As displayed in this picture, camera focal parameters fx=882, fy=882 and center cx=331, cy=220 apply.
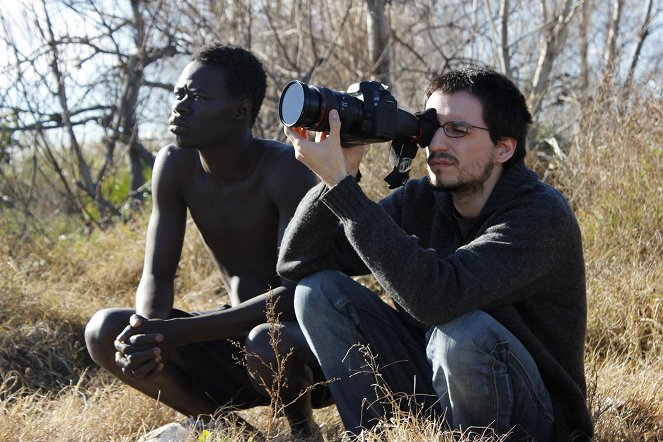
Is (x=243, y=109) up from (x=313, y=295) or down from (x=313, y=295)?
up

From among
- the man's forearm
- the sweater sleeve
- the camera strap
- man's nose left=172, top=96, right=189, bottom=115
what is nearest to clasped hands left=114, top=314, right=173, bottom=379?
the man's forearm

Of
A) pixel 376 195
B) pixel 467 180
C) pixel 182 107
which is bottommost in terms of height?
pixel 376 195

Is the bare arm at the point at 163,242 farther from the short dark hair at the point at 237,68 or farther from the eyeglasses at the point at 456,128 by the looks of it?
the eyeglasses at the point at 456,128

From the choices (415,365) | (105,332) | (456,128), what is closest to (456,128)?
(456,128)

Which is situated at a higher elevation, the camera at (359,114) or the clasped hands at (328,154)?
the camera at (359,114)

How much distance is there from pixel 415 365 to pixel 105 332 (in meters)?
0.99

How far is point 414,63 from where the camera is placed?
820 centimetres

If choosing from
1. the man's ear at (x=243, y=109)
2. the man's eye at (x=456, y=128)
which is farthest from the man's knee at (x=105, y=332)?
the man's eye at (x=456, y=128)

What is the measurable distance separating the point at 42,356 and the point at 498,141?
255 cm

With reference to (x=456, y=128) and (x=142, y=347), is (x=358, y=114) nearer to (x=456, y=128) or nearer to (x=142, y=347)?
(x=456, y=128)

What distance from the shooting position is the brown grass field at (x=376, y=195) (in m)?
2.83

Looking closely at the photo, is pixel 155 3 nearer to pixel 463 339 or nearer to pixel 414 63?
pixel 414 63

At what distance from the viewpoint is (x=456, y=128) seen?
8.02ft

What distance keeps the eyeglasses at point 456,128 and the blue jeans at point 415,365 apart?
1.64 ft
